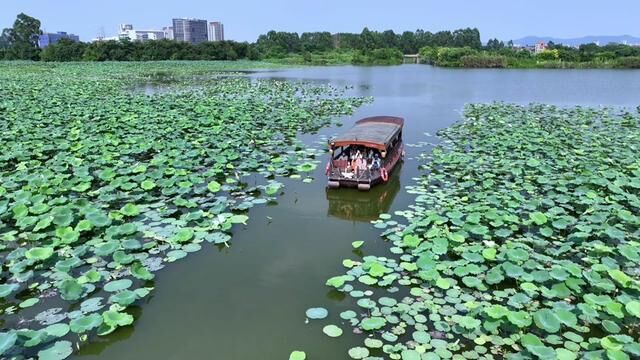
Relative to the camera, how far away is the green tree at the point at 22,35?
69.2 metres

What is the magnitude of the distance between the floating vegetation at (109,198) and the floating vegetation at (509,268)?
8.95 feet

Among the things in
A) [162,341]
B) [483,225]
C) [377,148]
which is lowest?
[162,341]

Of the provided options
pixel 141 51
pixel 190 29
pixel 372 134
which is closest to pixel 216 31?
pixel 190 29

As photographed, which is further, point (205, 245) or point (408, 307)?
point (205, 245)

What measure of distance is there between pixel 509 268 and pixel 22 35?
86.4 m

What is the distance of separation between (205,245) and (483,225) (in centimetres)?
446

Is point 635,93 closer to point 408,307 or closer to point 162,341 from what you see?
point 408,307

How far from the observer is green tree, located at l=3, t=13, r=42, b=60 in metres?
69.2

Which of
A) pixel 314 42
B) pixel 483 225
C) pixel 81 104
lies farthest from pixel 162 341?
pixel 314 42

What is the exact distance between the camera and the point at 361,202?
30.1 feet

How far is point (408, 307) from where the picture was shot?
5.20 metres

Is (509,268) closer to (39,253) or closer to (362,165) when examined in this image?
(362,165)

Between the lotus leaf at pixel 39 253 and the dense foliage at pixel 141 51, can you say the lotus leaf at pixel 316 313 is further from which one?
the dense foliage at pixel 141 51

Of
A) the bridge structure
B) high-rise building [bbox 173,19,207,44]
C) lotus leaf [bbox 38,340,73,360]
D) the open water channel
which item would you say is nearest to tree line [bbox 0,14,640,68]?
the bridge structure
